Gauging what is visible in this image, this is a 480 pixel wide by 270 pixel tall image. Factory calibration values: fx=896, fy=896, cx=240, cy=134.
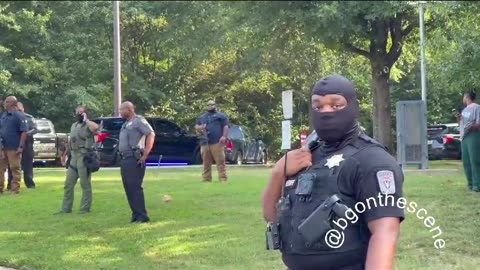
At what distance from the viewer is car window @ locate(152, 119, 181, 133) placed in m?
26.1

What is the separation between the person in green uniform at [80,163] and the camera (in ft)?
42.0

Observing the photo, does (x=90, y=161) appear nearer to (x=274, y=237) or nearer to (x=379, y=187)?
(x=274, y=237)

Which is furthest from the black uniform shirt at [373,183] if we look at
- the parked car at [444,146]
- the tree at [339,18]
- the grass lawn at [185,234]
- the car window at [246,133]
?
the parked car at [444,146]

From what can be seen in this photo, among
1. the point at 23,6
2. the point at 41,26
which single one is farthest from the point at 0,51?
the point at 23,6

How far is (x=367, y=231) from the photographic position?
350 centimetres

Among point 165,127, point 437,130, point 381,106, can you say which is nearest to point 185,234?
point 381,106

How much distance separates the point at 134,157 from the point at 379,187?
835 centimetres

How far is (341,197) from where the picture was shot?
3482mm

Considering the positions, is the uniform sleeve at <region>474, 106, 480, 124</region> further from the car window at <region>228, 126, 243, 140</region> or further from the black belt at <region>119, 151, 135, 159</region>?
the car window at <region>228, 126, 243, 140</region>

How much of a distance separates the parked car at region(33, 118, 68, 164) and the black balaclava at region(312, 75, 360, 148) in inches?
949

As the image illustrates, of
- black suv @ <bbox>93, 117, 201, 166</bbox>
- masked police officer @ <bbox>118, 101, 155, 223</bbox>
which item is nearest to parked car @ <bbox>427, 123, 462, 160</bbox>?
black suv @ <bbox>93, 117, 201, 166</bbox>

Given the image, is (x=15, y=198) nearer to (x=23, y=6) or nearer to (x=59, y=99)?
(x=23, y=6)

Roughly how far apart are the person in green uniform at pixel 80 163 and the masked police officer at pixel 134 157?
1.30 m

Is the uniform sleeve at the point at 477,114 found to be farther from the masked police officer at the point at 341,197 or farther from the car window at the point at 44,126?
the car window at the point at 44,126
